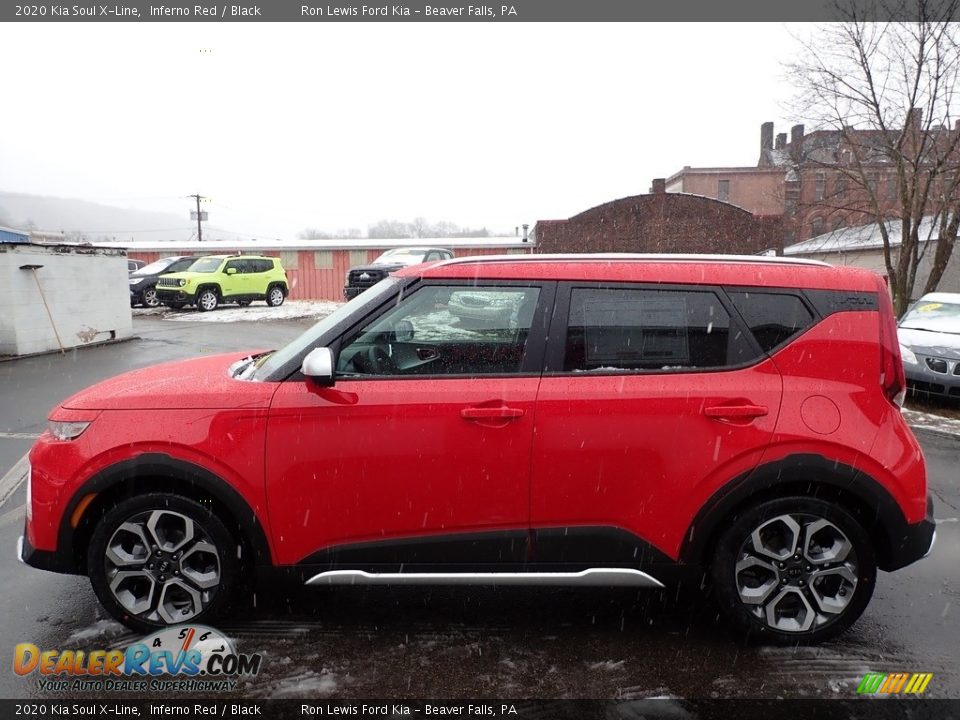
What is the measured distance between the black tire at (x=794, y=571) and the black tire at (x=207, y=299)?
22663 millimetres

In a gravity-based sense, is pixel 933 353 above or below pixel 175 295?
below

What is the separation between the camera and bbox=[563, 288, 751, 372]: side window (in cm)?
292

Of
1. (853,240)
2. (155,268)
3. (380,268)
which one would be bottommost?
(380,268)

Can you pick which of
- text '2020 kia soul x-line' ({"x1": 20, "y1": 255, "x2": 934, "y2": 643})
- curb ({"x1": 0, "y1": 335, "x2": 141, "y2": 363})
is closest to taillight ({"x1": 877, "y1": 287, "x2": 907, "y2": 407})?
text '2020 kia soul x-line' ({"x1": 20, "y1": 255, "x2": 934, "y2": 643})

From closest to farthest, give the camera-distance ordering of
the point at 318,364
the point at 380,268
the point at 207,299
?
the point at 318,364
the point at 380,268
the point at 207,299

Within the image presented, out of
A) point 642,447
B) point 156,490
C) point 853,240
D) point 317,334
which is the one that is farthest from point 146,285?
point 853,240

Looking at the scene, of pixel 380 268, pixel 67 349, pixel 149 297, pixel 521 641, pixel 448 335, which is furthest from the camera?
pixel 149 297

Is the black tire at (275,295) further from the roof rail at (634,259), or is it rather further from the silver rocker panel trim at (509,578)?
the silver rocker panel trim at (509,578)

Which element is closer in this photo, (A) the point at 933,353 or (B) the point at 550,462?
(B) the point at 550,462

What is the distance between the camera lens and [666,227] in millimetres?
31391

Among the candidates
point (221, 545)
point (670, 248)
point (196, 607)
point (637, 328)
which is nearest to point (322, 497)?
point (221, 545)

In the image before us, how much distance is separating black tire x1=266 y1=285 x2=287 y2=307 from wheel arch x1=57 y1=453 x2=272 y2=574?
2261cm

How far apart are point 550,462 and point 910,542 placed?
1673mm

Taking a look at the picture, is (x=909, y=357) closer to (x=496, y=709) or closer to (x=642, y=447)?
(x=642, y=447)
